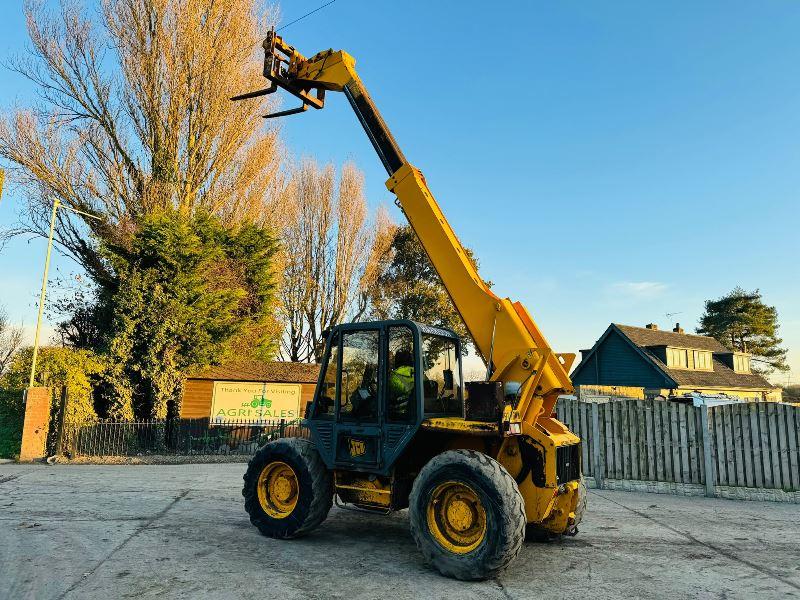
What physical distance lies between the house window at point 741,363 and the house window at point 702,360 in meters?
3.46

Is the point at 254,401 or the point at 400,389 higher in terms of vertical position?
the point at 400,389

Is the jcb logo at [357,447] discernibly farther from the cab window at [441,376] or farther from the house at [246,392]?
the house at [246,392]

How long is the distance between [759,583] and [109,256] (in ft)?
56.8

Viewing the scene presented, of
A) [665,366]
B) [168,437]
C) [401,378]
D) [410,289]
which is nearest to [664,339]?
[665,366]

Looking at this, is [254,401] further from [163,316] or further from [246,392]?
[163,316]

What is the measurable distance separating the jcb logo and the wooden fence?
278 inches

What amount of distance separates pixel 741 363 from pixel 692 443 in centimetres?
3328

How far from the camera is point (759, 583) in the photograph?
15.8ft

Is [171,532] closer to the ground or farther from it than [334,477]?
closer to the ground

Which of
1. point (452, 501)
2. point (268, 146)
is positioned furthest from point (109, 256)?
A: point (452, 501)

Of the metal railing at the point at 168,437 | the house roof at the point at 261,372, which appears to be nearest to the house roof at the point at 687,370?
the house roof at the point at 261,372

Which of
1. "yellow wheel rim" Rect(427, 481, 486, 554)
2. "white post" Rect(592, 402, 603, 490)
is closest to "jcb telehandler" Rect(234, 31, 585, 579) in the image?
"yellow wheel rim" Rect(427, 481, 486, 554)

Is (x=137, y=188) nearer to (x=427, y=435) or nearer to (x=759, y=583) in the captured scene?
(x=427, y=435)

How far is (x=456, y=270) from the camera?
20.2 ft
